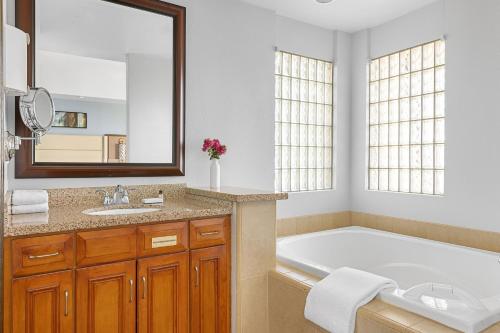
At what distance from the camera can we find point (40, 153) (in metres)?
2.12

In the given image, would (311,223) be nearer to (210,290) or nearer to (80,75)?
(210,290)

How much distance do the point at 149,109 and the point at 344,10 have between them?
189 centimetres

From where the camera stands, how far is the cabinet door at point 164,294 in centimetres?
187

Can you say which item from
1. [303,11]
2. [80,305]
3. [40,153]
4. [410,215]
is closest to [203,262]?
[80,305]

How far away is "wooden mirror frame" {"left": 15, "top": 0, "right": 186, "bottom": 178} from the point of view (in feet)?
6.76

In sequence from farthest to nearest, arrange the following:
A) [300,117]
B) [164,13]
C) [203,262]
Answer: [300,117]
[164,13]
[203,262]

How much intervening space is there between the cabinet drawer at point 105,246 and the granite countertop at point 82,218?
1.6 inches

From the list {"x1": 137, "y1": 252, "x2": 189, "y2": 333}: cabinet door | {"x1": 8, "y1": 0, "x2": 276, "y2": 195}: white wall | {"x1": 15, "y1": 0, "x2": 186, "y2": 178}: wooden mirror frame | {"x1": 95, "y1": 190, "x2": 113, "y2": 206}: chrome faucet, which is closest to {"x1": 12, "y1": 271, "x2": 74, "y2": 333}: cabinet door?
{"x1": 137, "y1": 252, "x2": 189, "y2": 333}: cabinet door

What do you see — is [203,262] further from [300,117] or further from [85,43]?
[300,117]

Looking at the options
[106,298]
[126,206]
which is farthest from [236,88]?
[106,298]

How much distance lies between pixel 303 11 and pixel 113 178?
2109 mm

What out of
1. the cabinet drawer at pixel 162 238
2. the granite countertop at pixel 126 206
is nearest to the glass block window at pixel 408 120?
the granite countertop at pixel 126 206

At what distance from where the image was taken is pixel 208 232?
2.07m

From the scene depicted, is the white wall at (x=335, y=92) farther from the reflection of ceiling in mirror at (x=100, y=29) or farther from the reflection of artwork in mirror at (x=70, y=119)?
the reflection of artwork in mirror at (x=70, y=119)
